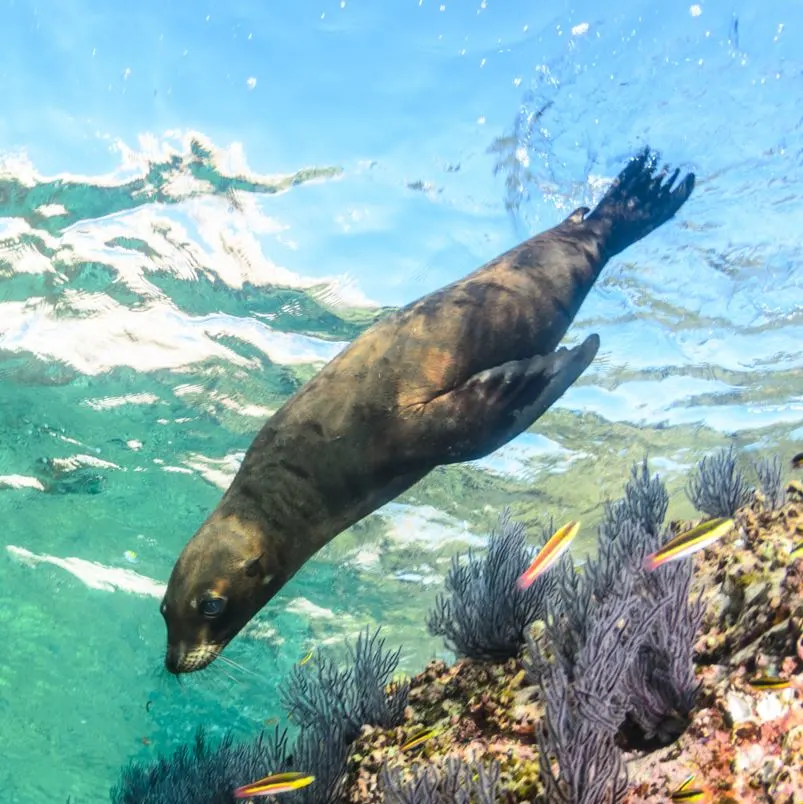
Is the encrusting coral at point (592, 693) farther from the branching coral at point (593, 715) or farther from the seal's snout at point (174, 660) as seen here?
the seal's snout at point (174, 660)

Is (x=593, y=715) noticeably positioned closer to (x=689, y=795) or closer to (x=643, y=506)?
(x=689, y=795)

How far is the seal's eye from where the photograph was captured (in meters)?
4.39

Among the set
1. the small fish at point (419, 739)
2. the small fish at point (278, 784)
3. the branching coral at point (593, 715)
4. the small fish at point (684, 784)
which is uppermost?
the branching coral at point (593, 715)

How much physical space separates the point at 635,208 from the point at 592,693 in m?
5.78

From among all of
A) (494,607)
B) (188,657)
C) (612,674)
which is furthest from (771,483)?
(188,657)

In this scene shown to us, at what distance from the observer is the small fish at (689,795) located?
2.42m

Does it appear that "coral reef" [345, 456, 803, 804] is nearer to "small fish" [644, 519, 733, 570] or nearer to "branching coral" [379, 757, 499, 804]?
"branching coral" [379, 757, 499, 804]

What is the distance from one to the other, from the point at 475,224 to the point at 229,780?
25.0 ft

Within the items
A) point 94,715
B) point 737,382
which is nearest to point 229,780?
point 737,382

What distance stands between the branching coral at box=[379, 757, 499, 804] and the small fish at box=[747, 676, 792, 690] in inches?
44.6

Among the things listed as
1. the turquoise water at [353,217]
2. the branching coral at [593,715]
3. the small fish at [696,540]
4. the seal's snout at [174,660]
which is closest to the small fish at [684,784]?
the branching coral at [593,715]

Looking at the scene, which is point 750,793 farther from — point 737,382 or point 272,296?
point 737,382

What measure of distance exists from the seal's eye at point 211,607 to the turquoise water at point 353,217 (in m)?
1.55

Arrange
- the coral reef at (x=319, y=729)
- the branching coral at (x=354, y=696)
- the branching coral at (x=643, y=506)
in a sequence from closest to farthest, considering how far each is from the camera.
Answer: the coral reef at (x=319, y=729) → the branching coral at (x=354, y=696) → the branching coral at (x=643, y=506)
